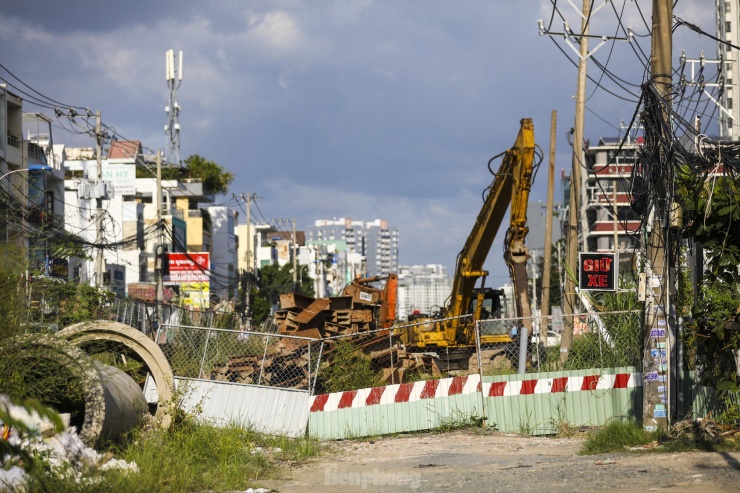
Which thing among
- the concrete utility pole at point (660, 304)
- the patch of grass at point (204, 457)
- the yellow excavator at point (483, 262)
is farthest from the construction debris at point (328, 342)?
the concrete utility pole at point (660, 304)

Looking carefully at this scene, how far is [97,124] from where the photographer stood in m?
44.6

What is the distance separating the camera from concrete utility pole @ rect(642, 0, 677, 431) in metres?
14.5

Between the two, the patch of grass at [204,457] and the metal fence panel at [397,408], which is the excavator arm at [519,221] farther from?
the patch of grass at [204,457]

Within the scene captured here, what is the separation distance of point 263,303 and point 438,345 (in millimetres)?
62328

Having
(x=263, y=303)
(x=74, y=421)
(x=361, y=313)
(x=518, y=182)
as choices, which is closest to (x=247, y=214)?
(x=263, y=303)

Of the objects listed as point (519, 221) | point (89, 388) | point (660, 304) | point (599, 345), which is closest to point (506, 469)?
point (660, 304)

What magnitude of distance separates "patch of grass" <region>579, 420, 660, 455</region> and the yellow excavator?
7061mm

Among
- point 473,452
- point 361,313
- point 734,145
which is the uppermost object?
point 734,145

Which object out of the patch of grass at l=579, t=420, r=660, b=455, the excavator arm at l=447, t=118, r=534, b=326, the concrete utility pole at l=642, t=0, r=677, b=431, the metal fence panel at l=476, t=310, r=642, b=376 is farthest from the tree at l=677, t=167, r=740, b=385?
the excavator arm at l=447, t=118, r=534, b=326

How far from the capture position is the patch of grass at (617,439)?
14.2 meters

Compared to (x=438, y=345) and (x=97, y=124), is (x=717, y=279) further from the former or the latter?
(x=97, y=124)

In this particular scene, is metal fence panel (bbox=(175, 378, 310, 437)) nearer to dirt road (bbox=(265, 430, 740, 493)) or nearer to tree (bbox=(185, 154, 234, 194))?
dirt road (bbox=(265, 430, 740, 493))

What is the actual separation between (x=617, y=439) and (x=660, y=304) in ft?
6.68

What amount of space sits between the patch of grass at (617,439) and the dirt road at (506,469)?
1.03 ft
